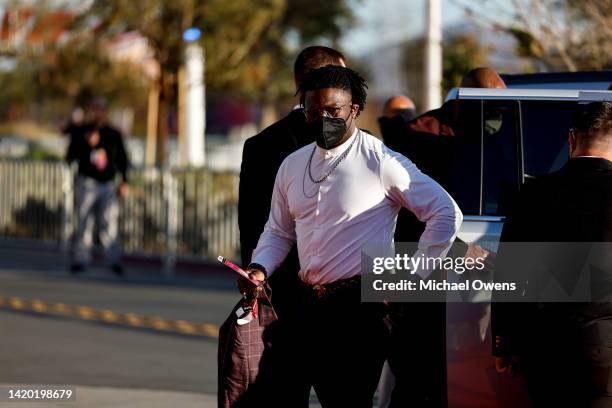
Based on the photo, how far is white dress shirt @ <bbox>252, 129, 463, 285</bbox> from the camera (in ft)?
16.0

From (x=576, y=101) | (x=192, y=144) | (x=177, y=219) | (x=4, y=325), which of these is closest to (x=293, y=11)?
(x=192, y=144)

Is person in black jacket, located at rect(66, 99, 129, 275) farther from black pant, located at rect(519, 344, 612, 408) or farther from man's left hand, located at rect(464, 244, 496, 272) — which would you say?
black pant, located at rect(519, 344, 612, 408)

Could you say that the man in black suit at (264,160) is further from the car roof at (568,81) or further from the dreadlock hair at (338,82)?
the car roof at (568,81)

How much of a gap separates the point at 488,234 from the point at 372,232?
2.63 ft

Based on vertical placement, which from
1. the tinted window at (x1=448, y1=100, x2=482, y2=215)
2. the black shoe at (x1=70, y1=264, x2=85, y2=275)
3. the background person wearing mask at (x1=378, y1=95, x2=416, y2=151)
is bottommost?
the black shoe at (x1=70, y1=264, x2=85, y2=275)

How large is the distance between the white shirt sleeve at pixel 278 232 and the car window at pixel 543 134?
4.06ft

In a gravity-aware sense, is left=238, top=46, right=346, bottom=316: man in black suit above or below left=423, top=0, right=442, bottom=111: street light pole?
below

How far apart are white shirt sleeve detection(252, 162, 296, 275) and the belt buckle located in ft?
0.85

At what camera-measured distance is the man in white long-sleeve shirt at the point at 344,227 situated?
4.87 metres

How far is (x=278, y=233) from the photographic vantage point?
17.2ft

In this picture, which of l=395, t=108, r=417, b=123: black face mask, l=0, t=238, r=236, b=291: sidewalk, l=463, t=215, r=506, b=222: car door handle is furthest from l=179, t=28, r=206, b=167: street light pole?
l=463, t=215, r=506, b=222: car door handle

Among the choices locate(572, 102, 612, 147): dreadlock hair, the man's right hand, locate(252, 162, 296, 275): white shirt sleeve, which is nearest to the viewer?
locate(572, 102, 612, 147): dreadlock hair

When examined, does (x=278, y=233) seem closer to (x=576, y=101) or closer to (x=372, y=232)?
(x=372, y=232)

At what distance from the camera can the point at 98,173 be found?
50.0ft
